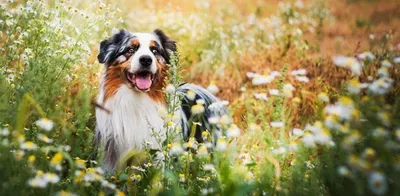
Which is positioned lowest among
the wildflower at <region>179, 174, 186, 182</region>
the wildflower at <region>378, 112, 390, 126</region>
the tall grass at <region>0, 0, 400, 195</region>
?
the wildflower at <region>179, 174, 186, 182</region>

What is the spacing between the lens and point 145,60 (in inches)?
158

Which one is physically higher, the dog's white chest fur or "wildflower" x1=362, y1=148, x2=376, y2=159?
"wildflower" x1=362, y1=148, x2=376, y2=159

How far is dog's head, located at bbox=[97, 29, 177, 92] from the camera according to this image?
4.03 meters

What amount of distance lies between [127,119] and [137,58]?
525 mm

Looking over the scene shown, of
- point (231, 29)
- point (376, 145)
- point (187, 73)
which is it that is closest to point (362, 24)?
point (231, 29)

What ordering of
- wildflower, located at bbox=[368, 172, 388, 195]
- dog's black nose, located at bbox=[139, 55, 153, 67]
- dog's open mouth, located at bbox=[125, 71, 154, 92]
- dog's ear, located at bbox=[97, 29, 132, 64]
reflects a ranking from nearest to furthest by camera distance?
1. wildflower, located at bbox=[368, 172, 388, 195]
2. dog's black nose, located at bbox=[139, 55, 153, 67]
3. dog's open mouth, located at bbox=[125, 71, 154, 92]
4. dog's ear, located at bbox=[97, 29, 132, 64]

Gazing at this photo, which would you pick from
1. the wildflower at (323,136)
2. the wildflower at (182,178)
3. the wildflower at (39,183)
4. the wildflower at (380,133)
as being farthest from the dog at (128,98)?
the wildflower at (380,133)

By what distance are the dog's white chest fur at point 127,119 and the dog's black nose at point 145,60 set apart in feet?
0.98

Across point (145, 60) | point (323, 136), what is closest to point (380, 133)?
point (323, 136)

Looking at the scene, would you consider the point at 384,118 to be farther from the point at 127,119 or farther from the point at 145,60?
the point at 127,119

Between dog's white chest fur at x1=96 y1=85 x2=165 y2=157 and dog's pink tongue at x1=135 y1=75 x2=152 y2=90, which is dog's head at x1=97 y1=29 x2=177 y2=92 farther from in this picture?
dog's white chest fur at x1=96 y1=85 x2=165 y2=157

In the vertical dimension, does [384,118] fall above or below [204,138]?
above

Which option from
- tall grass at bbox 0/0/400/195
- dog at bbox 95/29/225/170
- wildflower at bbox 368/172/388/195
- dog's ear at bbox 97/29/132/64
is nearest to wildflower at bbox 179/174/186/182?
tall grass at bbox 0/0/400/195

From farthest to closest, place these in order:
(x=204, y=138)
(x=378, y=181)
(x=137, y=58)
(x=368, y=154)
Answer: (x=137, y=58) → (x=204, y=138) → (x=368, y=154) → (x=378, y=181)
